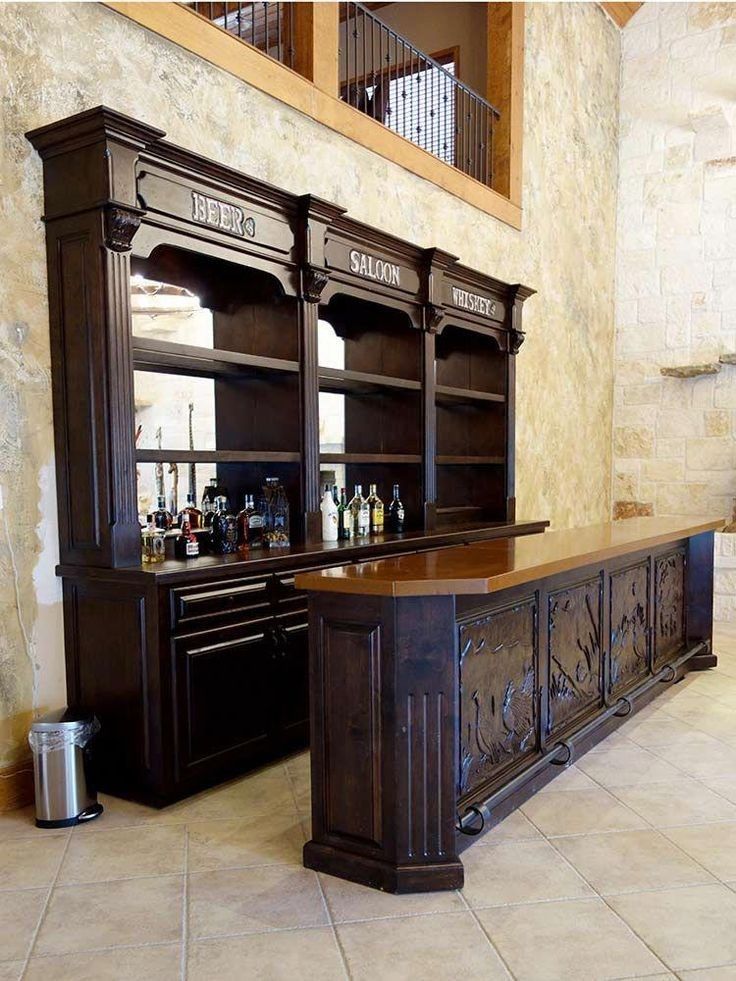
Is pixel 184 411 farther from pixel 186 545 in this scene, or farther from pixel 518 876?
pixel 518 876

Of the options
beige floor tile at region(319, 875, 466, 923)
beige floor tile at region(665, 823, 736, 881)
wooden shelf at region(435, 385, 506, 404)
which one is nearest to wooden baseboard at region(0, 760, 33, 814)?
beige floor tile at region(319, 875, 466, 923)

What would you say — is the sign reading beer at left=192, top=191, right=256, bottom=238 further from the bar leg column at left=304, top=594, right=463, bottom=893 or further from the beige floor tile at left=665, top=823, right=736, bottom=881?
the beige floor tile at left=665, top=823, right=736, bottom=881

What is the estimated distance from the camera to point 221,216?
11.4ft

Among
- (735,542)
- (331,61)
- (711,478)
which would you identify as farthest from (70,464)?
(711,478)

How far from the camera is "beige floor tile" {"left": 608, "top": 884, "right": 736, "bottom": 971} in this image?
2.12m

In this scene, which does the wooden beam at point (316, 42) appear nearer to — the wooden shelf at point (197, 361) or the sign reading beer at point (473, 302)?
the sign reading beer at point (473, 302)

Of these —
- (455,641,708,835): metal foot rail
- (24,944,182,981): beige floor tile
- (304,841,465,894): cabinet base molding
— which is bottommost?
(24,944,182,981): beige floor tile

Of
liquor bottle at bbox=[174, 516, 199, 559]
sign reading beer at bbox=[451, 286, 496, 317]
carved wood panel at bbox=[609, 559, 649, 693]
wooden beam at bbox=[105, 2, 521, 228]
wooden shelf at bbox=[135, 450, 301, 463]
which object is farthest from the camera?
sign reading beer at bbox=[451, 286, 496, 317]

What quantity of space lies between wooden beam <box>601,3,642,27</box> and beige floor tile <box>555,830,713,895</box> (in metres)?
7.90

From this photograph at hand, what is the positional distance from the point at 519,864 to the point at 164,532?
2003 millimetres

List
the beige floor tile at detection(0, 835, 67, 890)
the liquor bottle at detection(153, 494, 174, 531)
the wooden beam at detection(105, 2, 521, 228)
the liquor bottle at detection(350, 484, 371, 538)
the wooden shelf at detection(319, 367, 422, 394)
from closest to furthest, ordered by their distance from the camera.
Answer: the beige floor tile at detection(0, 835, 67, 890)
the liquor bottle at detection(153, 494, 174, 531)
the wooden beam at detection(105, 2, 521, 228)
the wooden shelf at detection(319, 367, 422, 394)
the liquor bottle at detection(350, 484, 371, 538)

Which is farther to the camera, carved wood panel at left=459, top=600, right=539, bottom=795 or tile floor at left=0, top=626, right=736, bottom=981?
carved wood panel at left=459, top=600, right=539, bottom=795

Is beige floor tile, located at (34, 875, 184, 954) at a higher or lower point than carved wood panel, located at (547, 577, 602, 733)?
lower

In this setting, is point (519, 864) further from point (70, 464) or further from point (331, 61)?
point (331, 61)
